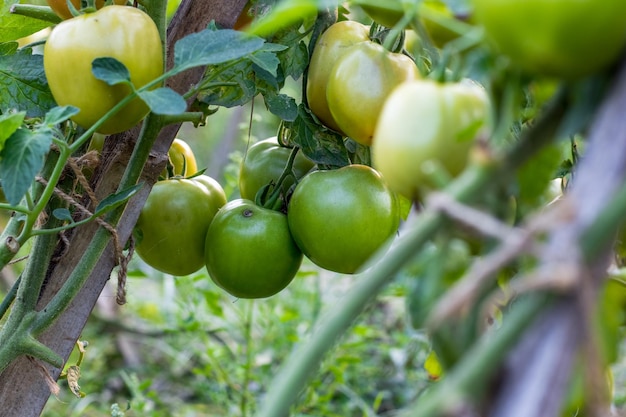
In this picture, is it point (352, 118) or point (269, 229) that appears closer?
point (352, 118)

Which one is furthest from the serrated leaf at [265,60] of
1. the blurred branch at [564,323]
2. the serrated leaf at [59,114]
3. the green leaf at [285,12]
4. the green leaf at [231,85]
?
the blurred branch at [564,323]

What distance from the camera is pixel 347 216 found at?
64cm

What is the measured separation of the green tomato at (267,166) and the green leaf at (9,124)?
0.33 m

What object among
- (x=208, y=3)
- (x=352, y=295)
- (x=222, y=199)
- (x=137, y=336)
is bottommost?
(x=137, y=336)

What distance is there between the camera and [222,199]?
791 millimetres

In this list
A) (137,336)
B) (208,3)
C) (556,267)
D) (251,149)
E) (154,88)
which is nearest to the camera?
(556,267)

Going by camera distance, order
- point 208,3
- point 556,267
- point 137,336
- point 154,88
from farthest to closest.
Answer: point 137,336 → point 208,3 → point 154,88 → point 556,267

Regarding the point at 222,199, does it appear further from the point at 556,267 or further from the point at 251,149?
the point at 556,267

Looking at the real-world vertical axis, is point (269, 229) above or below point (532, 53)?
below

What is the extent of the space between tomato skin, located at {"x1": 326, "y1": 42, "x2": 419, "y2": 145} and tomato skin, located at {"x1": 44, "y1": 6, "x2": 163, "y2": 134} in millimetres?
138

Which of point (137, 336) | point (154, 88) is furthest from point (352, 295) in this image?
point (137, 336)

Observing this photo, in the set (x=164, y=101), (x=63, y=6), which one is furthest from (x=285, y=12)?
(x=63, y=6)

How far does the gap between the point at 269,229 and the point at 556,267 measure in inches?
19.5

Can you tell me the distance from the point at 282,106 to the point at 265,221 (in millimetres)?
120
